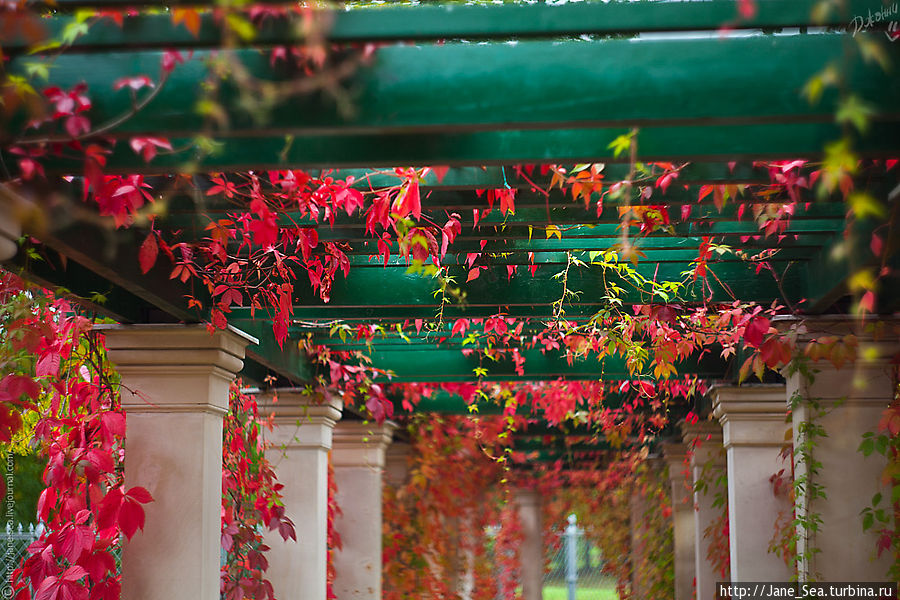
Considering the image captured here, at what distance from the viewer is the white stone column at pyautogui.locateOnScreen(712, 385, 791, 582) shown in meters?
6.66

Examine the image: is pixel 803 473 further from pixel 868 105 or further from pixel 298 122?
pixel 298 122

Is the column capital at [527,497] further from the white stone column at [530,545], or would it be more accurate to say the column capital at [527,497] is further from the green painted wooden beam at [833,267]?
the green painted wooden beam at [833,267]

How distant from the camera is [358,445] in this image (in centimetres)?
954

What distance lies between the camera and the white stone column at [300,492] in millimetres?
7371

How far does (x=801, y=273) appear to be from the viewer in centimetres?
508

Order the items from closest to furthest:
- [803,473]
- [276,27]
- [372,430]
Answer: [276,27] → [803,473] → [372,430]

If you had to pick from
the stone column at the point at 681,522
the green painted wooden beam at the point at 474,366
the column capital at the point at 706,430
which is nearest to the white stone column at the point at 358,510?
the green painted wooden beam at the point at 474,366

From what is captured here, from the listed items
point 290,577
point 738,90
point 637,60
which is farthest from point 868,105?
point 290,577

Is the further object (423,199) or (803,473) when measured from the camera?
(803,473)

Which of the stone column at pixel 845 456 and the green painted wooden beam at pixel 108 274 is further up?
the green painted wooden beam at pixel 108 274

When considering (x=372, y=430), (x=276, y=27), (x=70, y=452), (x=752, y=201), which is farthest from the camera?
Answer: (x=372, y=430)

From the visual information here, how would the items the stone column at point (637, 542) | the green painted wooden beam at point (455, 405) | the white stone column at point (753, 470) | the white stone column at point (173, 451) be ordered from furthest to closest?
1. the stone column at point (637, 542)
2. the green painted wooden beam at point (455, 405)
3. the white stone column at point (753, 470)
4. the white stone column at point (173, 451)

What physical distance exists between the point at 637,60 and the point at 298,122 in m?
0.90

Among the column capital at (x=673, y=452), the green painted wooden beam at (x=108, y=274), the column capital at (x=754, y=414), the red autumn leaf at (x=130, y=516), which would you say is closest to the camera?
the green painted wooden beam at (x=108, y=274)
